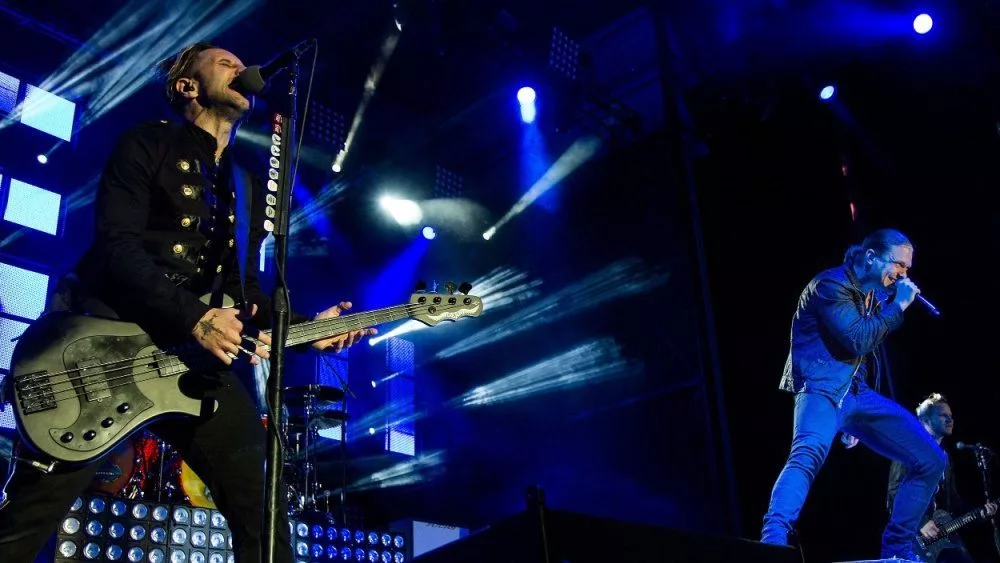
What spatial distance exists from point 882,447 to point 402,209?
761cm

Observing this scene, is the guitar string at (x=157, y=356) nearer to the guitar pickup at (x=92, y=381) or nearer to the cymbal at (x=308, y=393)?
the guitar pickup at (x=92, y=381)

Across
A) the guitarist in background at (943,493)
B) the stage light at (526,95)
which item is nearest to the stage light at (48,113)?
the stage light at (526,95)

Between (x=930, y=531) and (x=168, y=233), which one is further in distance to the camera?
(x=930, y=531)

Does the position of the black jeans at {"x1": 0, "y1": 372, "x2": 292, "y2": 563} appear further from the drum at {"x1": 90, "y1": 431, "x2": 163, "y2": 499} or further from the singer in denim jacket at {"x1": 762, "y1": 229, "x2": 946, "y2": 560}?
the drum at {"x1": 90, "y1": 431, "x2": 163, "y2": 499}

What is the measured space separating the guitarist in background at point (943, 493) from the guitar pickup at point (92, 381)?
5.37 m

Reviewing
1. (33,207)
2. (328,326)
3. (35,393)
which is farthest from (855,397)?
(33,207)

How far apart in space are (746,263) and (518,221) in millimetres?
3624

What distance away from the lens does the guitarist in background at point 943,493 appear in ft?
21.6

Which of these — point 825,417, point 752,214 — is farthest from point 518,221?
point 825,417

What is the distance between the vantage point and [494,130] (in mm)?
11500

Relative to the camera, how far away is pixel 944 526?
6.90 meters

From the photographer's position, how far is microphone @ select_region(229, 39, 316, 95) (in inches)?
106

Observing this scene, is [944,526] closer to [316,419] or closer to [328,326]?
[316,419]

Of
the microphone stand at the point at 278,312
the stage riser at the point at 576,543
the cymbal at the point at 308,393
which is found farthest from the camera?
the cymbal at the point at 308,393
